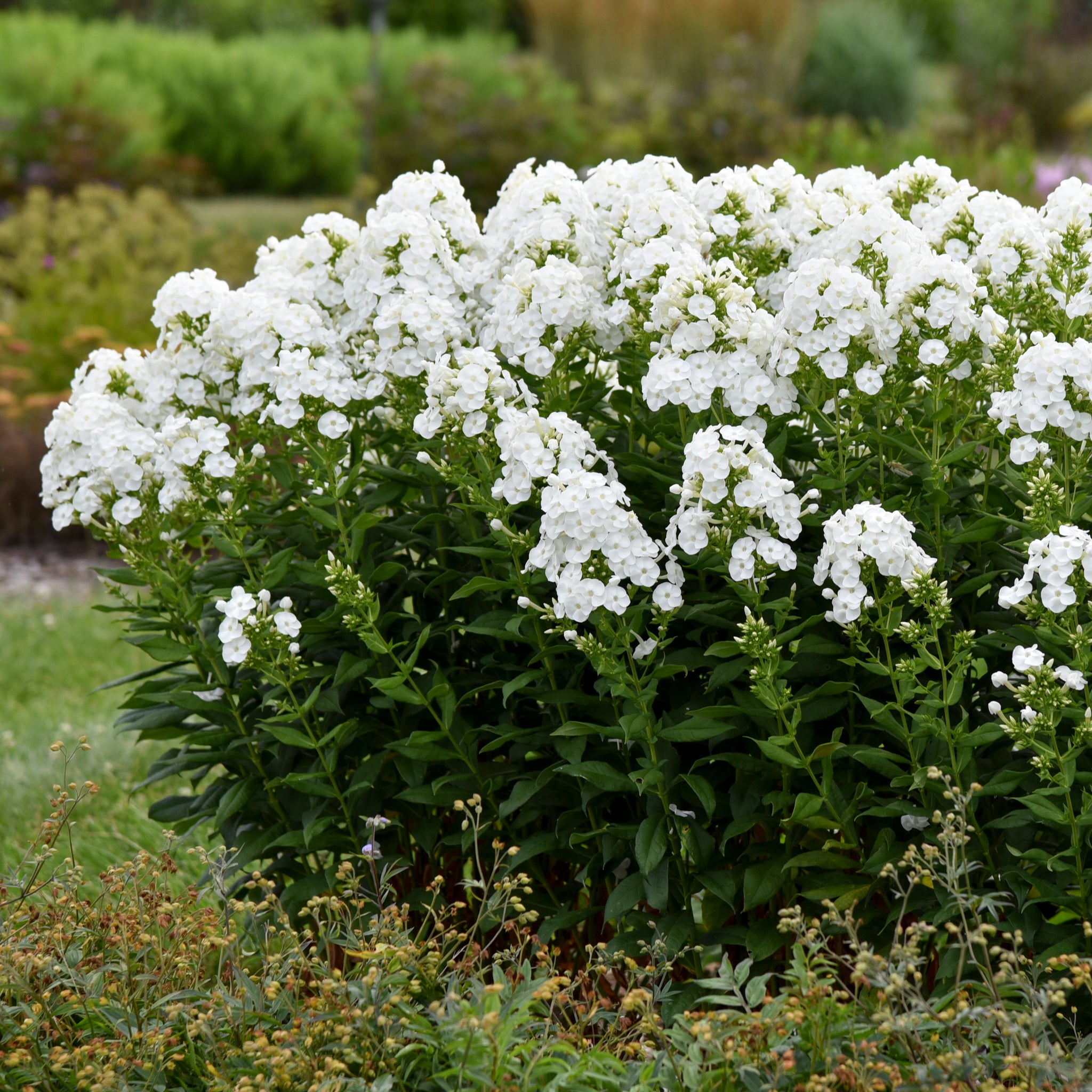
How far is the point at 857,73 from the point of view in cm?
2039

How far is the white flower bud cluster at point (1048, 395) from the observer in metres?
2.57

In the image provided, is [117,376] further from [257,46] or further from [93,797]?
[257,46]

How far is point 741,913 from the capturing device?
3.00 meters

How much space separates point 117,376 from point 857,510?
→ 1734 millimetres

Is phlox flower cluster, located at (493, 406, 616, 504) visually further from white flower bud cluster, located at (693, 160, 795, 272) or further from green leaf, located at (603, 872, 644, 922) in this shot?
green leaf, located at (603, 872, 644, 922)

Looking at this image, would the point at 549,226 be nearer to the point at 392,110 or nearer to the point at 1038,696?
the point at 1038,696

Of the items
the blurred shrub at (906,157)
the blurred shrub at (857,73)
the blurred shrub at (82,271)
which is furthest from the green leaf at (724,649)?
the blurred shrub at (857,73)

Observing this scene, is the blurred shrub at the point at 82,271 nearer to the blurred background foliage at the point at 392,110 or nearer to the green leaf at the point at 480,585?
the blurred background foliage at the point at 392,110

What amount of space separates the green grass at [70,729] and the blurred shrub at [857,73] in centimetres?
1635

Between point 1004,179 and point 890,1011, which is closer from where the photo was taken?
point 890,1011

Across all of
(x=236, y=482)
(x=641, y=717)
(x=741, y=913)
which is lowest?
(x=741, y=913)

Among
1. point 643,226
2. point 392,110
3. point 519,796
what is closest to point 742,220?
point 643,226

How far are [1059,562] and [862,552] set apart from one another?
1.09 feet

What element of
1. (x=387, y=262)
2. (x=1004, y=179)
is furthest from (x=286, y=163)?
(x=387, y=262)
